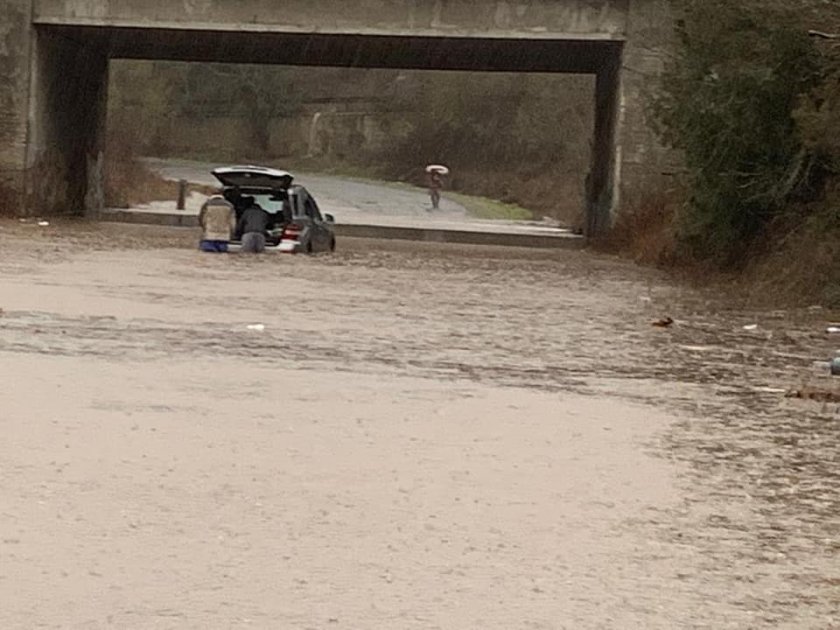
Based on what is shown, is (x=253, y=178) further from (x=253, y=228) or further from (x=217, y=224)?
(x=217, y=224)

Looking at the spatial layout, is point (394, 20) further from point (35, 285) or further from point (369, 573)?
point (369, 573)

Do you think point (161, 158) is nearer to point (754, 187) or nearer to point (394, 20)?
point (394, 20)

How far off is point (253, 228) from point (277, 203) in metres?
1.30

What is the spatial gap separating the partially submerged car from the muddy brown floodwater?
10534 mm

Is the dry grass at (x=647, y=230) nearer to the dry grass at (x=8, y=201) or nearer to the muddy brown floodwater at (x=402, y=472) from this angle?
the dry grass at (x=8, y=201)

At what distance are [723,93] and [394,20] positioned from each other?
11482mm

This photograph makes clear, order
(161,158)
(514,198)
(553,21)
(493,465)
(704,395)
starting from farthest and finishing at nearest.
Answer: (161,158), (514,198), (553,21), (704,395), (493,465)

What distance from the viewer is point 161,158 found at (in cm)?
9262

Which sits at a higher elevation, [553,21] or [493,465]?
[553,21]

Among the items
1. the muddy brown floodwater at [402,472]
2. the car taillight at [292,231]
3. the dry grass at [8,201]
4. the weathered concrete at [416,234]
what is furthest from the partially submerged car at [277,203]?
the weathered concrete at [416,234]

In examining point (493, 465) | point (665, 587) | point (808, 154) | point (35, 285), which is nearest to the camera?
point (665, 587)

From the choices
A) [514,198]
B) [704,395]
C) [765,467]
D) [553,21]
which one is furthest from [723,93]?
[514,198]

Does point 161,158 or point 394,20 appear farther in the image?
point 161,158

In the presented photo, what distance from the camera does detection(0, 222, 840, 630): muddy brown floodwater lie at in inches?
262
